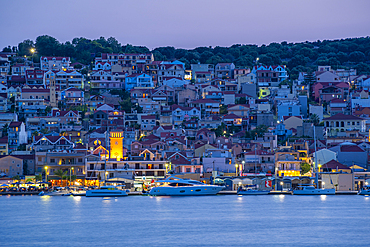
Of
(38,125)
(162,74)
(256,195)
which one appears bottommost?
(256,195)

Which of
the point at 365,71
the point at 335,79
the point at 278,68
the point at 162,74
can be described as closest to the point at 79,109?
the point at 162,74

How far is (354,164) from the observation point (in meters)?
73.2

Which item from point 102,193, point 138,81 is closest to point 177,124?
point 138,81

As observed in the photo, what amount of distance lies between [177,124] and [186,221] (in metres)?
43.2

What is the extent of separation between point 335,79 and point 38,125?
1849 inches

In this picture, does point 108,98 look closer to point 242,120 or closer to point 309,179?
point 242,120

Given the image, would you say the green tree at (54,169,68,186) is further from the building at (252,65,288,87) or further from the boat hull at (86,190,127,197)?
the building at (252,65,288,87)

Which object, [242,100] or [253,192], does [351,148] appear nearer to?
[253,192]

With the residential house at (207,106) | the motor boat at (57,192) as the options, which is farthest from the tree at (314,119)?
the motor boat at (57,192)

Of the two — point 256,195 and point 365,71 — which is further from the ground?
point 365,71

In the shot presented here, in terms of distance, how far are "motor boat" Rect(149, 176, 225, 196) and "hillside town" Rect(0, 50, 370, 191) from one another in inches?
113

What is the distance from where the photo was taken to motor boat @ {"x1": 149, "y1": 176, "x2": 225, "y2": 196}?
67.3m

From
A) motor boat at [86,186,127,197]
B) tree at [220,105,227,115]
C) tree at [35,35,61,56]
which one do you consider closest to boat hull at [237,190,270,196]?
motor boat at [86,186,127,197]

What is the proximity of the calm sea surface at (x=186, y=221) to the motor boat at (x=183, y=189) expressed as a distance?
3.25 feet
